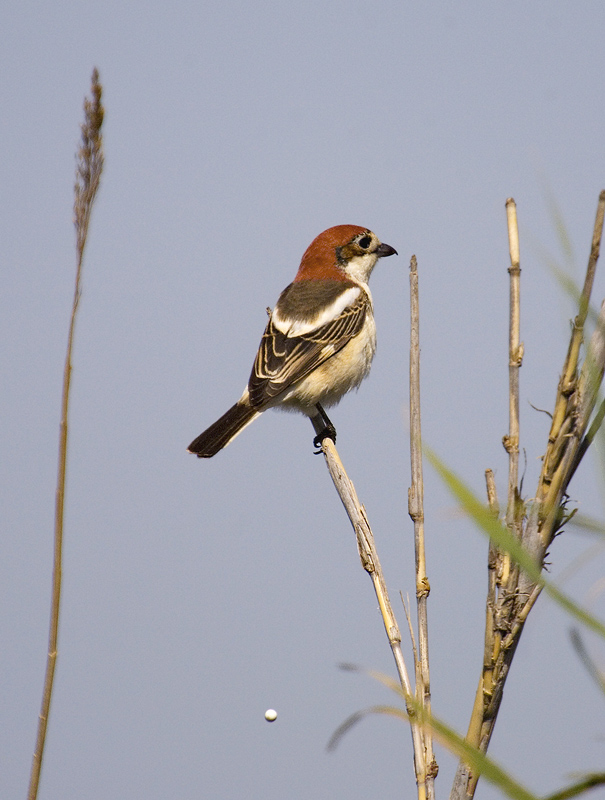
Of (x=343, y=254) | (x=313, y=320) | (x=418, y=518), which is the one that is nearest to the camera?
(x=418, y=518)

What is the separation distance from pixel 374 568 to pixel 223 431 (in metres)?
2.43

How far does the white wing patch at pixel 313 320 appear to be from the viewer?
4707 millimetres

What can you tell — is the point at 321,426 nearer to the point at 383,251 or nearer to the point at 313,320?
the point at 313,320

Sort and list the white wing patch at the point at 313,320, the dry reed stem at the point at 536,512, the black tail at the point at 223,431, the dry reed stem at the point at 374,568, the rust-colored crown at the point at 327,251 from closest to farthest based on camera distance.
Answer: the dry reed stem at the point at 536,512 → the dry reed stem at the point at 374,568 → the black tail at the point at 223,431 → the white wing patch at the point at 313,320 → the rust-colored crown at the point at 327,251

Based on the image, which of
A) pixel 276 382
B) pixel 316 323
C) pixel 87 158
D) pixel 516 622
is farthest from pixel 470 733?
pixel 316 323

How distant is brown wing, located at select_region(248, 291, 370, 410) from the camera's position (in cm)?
443

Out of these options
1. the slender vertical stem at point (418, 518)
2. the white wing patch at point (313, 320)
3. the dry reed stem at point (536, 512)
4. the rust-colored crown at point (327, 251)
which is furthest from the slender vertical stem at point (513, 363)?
the rust-colored crown at point (327, 251)

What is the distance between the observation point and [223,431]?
14.0 feet

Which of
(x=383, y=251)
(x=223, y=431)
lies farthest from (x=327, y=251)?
(x=223, y=431)

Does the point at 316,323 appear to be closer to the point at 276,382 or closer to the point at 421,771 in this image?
the point at 276,382

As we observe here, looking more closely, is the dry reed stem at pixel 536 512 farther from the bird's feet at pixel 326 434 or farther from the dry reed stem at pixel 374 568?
the bird's feet at pixel 326 434

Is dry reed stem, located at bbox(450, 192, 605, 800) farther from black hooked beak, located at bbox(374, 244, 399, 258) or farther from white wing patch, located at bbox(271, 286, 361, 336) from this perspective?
black hooked beak, located at bbox(374, 244, 399, 258)

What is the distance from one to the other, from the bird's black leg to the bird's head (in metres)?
1.02

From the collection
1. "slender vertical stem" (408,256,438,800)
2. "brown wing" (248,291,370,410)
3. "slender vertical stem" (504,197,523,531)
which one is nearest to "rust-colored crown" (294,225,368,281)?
"brown wing" (248,291,370,410)
